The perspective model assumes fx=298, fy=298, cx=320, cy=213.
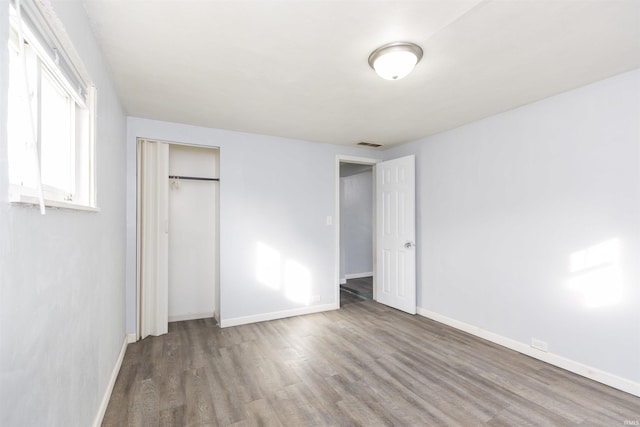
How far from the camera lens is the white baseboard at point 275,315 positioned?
3.60m

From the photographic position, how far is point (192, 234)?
3932 millimetres

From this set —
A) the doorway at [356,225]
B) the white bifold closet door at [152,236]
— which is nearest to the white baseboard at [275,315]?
the white bifold closet door at [152,236]

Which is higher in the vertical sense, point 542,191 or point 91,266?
point 542,191

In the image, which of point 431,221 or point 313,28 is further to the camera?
point 431,221

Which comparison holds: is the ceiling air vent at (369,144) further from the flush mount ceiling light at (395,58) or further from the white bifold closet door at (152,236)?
the white bifold closet door at (152,236)

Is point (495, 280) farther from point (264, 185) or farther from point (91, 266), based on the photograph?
point (91, 266)

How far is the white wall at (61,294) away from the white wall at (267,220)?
3.75ft

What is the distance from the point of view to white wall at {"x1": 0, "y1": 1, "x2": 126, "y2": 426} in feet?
2.66

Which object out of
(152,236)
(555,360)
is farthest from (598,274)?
(152,236)

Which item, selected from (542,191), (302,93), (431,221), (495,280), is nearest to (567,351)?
(495,280)

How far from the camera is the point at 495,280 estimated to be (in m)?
3.12

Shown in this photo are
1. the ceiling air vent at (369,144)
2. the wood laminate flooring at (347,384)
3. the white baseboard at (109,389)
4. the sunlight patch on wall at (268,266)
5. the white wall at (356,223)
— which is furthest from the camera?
the white wall at (356,223)

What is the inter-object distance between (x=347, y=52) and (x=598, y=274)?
258 centimetres

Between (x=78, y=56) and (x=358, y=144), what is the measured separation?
3.44 metres
